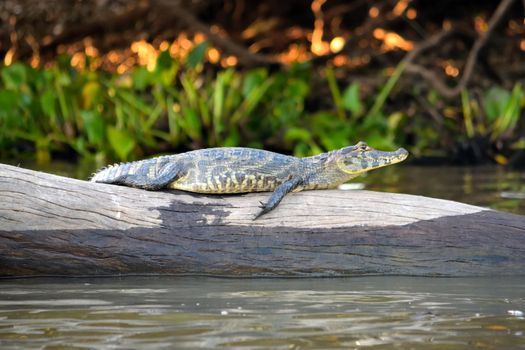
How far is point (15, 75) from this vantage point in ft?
44.2

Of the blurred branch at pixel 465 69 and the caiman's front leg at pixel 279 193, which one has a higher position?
the blurred branch at pixel 465 69

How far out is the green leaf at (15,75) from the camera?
13368 millimetres

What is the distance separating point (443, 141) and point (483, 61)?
2356 millimetres

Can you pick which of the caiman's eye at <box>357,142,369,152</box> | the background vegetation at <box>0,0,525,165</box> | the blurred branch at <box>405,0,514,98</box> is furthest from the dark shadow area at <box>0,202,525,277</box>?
the blurred branch at <box>405,0,514,98</box>

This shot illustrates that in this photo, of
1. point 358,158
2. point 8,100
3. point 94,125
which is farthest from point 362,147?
point 8,100

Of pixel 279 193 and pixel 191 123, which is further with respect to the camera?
pixel 191 123

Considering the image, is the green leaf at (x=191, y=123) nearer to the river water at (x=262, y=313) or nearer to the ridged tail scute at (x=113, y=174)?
the ridged tail scute at (x=113, y=174)

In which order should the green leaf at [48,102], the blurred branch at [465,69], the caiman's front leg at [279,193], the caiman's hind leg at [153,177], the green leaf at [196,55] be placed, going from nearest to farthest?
the caiman's front leg at [279,193] < the caiman's hind leg at [153,177] < the green leaf at [48,102] < the green leaf at [196,55] < the blurred branch at [465,69]

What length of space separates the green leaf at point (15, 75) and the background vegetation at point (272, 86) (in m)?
0.03

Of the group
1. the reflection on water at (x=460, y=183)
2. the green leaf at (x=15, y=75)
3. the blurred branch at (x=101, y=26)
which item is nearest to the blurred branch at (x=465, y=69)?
the reflection on water at (x=460, y=183)

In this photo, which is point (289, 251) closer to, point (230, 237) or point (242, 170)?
point (230, 237)

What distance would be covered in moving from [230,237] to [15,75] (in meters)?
8.72

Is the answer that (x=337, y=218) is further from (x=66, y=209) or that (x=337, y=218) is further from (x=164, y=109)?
(x=164, y=109)

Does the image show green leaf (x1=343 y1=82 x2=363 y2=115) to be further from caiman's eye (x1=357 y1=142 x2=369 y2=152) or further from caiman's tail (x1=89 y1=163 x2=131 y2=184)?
caiman's tail (x1=89 y1=163 x2=131 y2=184)
